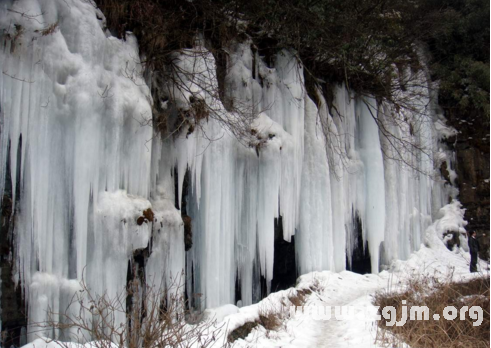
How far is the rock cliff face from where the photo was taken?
1133cm

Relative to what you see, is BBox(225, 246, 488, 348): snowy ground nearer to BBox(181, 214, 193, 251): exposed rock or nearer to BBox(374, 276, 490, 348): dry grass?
BBox(374, 276, 490, 348): dry grass

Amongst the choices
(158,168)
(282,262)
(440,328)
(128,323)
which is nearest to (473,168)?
(282,262)

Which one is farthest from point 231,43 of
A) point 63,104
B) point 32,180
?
point 32,180

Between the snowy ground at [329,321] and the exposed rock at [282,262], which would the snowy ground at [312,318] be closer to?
the snowy ground at [329,321]

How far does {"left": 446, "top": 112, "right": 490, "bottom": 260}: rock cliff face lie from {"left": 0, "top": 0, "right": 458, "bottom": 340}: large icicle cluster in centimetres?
348

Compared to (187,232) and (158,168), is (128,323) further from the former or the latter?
(158,168)

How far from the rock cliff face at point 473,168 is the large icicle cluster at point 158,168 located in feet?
11.4

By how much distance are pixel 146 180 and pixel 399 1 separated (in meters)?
7.21

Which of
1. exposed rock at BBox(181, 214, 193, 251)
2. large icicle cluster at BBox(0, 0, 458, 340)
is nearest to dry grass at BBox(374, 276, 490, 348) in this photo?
large icicle cluster at BBox(0, 0, 458, 340)

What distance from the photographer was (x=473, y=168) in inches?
459

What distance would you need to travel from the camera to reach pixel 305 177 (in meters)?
7.76

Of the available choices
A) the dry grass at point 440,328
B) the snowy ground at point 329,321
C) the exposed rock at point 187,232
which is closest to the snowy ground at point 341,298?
the snowy ground at point 329,321

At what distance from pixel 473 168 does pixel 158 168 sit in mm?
9281

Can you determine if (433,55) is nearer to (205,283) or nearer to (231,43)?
(231,43)
